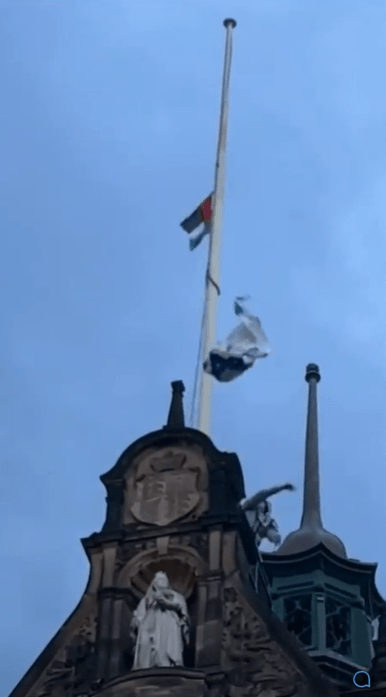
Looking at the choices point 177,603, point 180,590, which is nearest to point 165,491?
point 180,590

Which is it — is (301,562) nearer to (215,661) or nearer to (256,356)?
(256,356)

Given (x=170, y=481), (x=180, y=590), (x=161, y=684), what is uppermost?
(x=170, y=481)

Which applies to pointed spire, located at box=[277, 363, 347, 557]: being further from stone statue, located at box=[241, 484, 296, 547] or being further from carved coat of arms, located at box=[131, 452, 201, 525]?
carved coat of arms, located at box=[131, 452, 201, 525]

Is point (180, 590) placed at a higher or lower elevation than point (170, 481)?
lower

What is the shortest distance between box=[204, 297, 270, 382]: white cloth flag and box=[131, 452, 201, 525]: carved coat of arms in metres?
3.27

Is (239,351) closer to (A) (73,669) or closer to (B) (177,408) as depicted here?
(B) (177,408)

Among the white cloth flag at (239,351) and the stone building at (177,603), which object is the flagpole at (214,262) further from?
the stone building at (177,603)

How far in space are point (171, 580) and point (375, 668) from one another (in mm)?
2910

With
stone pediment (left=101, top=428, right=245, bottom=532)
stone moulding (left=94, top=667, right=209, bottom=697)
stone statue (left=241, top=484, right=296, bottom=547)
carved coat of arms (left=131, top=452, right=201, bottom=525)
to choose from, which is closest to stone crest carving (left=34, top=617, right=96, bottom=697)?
stone moulding (left=94, top=667, right=209, bottom=697)

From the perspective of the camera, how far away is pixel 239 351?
2661 cm

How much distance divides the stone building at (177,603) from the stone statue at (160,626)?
0.06 feet

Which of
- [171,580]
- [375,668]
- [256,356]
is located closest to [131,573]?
[171,580]

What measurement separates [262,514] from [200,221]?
721 cm

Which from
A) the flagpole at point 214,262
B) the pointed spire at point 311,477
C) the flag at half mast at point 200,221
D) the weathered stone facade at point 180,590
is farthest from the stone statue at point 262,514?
the flag at half mast at point 200,221
